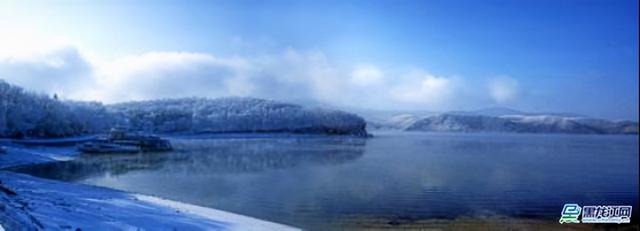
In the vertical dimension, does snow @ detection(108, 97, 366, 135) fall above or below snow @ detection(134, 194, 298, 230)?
above

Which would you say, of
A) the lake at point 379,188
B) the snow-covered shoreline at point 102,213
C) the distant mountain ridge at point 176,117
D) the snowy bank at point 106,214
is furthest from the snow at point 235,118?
the snowy bank at point 106,214

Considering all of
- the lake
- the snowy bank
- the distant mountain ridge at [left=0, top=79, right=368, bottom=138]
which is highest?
the distant mountain ridge at [left=0, top=79, right=368, bottom=138]

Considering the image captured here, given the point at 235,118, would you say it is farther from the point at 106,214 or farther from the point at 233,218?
the point at 106,214

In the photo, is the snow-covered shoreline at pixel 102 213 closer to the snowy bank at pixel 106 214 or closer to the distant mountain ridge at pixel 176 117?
the snowy bank at pixel 106 214

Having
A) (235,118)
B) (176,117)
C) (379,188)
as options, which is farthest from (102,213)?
(176,117)

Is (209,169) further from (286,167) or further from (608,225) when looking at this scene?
(608,225)

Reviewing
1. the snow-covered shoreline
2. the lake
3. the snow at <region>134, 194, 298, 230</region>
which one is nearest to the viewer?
the snow-covered shoreline

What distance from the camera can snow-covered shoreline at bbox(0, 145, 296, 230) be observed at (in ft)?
40.2

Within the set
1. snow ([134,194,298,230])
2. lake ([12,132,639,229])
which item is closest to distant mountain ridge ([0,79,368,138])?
lake ([12,132,639,229])

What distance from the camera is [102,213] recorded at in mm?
14969

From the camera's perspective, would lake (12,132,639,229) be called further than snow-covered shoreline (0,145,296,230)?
Yes

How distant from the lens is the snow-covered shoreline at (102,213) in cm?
1224

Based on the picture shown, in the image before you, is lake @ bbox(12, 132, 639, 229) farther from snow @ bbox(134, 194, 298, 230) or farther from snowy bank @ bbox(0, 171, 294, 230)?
snowy bank @ bbox(0, 171, 294, 230)

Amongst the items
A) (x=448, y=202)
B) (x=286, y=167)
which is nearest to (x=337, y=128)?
(x=286, y=167)
